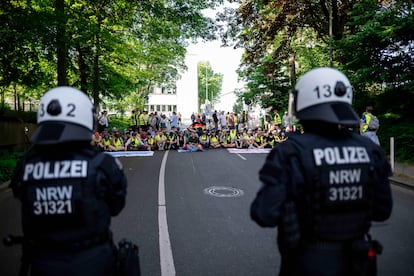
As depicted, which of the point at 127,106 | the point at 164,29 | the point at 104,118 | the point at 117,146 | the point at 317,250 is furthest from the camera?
the point at 127,106

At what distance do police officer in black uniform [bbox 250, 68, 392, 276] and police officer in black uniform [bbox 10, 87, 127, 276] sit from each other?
2.90 ft

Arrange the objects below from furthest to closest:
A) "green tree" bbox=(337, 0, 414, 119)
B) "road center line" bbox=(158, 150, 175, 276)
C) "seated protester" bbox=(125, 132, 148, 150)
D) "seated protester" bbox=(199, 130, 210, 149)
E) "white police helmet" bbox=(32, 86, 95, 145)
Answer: "seated protester" bbox=(199, 130, 210, 149) < "seated protester" bbox=(125, 132, 148, 150) < "green tree" bbox=(337, 0, 414, 119) < "road center line" bbox=(158, 150, 175, 276) < "white police helmet" bbox=(32, 86, 95, 145)

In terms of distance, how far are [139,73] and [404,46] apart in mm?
16660

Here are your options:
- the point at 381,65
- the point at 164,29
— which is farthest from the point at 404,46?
the point at 164,29

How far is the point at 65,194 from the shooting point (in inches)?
75.0

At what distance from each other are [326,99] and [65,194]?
155 centimetres

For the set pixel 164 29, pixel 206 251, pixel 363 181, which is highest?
pixel 164 29

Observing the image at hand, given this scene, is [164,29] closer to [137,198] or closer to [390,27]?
[390,27]

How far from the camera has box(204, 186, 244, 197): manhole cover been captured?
7.34 m

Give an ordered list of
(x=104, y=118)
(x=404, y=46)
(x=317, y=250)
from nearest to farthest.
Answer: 1. (x=317, y=250)
2. (x=404, y=46)
3. (x=104, y=118)

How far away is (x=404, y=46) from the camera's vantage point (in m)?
11.2

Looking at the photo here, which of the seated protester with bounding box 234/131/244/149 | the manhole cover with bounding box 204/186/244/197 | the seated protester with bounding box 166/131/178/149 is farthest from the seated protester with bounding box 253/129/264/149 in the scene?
the manhole cover with bounding box 204/186/244/197

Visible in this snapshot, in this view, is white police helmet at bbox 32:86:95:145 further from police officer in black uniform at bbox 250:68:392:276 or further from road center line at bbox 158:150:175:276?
road center line at bbox 158:150:175:276

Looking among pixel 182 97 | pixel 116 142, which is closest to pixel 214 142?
pixel 116 142
